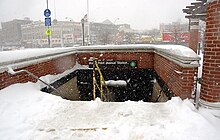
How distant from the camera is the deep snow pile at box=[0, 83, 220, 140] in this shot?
3.66 m

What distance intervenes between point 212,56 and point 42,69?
5.26 metres

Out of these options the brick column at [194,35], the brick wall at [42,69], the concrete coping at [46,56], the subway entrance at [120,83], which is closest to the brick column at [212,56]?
the concrete coping at [46,56]

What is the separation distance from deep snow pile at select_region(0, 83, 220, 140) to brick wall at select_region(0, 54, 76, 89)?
0.93 ft

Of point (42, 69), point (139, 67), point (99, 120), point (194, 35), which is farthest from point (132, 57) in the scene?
point (194, 35)

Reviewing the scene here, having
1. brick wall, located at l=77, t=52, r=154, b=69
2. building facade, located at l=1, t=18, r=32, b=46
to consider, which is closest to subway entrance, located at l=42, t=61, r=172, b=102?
brick wall, located at l=77, t=52, r=154, b=69

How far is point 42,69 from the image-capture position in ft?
23.9

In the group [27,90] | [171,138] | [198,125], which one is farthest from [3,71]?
[198,125]

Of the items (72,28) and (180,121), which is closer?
(180,121)

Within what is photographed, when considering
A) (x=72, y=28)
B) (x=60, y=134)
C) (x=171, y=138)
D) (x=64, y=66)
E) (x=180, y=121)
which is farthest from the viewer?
(x=72, y=28)

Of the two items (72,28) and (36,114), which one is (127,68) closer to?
(36,114)

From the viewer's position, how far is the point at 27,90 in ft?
18.4

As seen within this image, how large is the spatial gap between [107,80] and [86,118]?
704 cm

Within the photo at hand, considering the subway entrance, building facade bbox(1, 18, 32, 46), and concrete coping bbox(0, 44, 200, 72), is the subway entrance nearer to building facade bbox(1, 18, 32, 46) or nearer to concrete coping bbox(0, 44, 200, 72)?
concrete coping bbox(0, 44, 200, 72)

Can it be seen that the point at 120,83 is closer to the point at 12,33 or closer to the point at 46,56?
the point at 46,56
